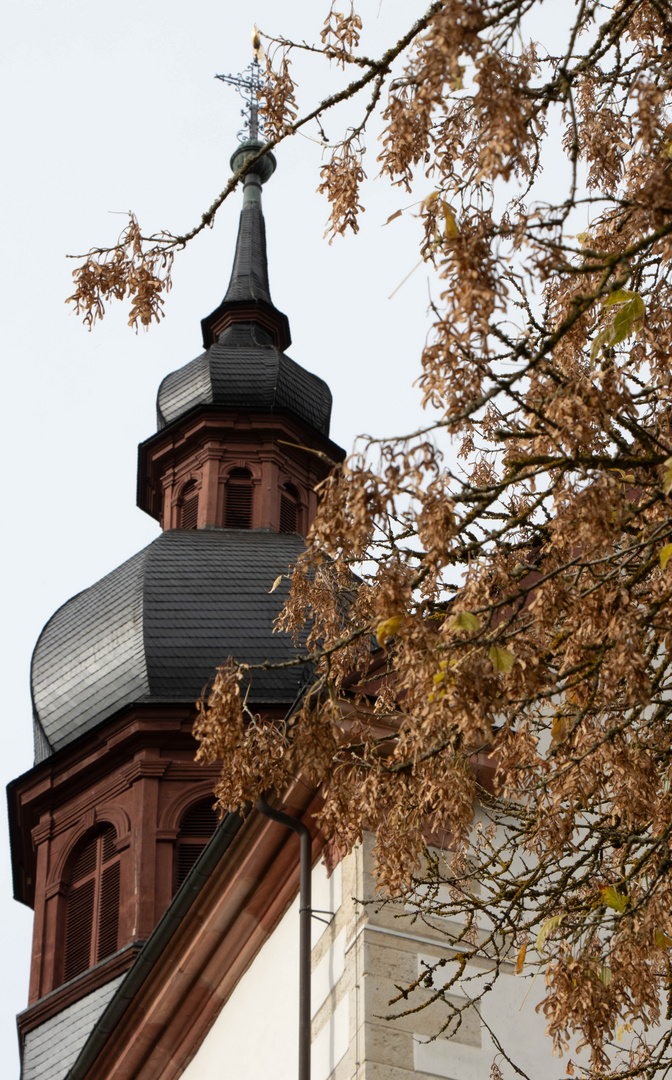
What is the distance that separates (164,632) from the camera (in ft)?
70.1

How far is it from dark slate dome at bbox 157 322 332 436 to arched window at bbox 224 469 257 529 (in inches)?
42.4

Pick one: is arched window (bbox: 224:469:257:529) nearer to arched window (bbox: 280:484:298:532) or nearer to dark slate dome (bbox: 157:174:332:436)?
arched window (bbox: 280:484:298:532)

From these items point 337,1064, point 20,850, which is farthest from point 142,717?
point 337,1064

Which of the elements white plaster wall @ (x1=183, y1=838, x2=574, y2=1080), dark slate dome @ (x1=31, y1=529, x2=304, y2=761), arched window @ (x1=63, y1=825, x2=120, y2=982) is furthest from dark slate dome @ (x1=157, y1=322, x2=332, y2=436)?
white plaster wall @ (x1=183, y1=838, x2=574, y2=1080)

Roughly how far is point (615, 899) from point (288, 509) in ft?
64.5

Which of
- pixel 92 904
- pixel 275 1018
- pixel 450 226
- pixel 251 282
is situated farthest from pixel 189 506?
pixel 450 226

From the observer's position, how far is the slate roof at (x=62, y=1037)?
58.3ft

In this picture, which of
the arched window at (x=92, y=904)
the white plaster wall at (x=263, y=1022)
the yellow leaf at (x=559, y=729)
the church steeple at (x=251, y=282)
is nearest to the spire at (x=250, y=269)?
the church steeple at (x=251, y=282)

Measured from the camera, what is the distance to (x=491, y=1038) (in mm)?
8039

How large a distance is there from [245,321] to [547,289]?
23.0 metres

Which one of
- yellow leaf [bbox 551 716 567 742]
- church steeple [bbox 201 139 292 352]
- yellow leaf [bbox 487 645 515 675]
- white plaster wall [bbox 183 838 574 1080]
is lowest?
yellow leaf [bbox 487 645 515 675]

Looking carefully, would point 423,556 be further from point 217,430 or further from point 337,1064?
point 217,430

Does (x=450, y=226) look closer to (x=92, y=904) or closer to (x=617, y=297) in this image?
(x=617, y=297)

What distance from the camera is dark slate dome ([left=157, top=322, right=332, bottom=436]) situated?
25656 millimetres
